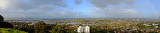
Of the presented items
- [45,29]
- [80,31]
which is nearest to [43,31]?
[45,29]

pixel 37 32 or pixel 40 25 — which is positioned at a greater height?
pixel 40 25

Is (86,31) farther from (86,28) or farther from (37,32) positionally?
(37,32)

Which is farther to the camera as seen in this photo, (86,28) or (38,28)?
(86,28)

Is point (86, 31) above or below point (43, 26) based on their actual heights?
below

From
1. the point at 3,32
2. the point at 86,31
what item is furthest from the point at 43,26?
the point at 86,31

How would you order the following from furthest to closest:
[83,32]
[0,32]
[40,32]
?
[83,32] → [40,32] → [0,32]

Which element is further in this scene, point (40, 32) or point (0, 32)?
point (40, 32)

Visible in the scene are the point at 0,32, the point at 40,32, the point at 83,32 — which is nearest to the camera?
the point at 0,32

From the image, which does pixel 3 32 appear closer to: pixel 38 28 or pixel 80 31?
pixel 38 28
